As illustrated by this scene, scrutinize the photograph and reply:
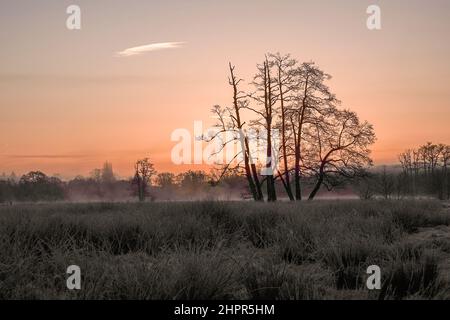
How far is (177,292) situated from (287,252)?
2967 millimetres

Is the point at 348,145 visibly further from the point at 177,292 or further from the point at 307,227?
the point at 177,292

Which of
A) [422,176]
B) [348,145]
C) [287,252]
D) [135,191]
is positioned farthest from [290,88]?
[422,176]

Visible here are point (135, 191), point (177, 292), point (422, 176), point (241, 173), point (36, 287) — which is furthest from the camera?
point (422, 176)

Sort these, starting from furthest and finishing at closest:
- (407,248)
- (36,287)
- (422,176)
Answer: (422,176) → (407,248) → (36,287)

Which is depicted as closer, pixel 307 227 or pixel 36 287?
pixel 36 287
